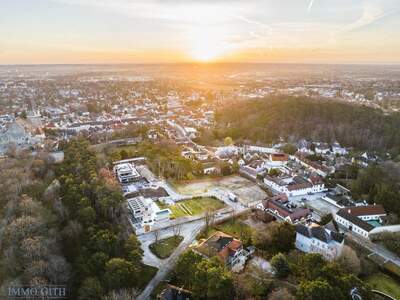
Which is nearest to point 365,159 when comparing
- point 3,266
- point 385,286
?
point 385,286

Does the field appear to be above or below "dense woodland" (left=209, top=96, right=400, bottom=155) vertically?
below

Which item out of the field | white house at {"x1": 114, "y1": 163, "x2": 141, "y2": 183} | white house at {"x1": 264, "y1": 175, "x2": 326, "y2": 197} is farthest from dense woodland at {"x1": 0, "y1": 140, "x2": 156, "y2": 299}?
white house at {"x1": 264, "y1": 175, "x2": 326, "y2": 197}

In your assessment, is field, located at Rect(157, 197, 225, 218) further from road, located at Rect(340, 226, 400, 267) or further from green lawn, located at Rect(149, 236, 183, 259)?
road, located at Rect(340, 226, 400, 267)

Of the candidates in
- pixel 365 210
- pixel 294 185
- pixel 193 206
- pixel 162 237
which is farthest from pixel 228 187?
pixel 365 210

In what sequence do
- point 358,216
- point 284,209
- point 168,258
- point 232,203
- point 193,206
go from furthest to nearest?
point 232,203 → point 193,206 → point 284,209 → point 358,216 → point 168,258

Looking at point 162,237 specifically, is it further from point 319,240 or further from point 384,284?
point 384,284

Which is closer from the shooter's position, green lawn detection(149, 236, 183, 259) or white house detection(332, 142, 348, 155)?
green lawn detection(149, 236, 183, 259)
